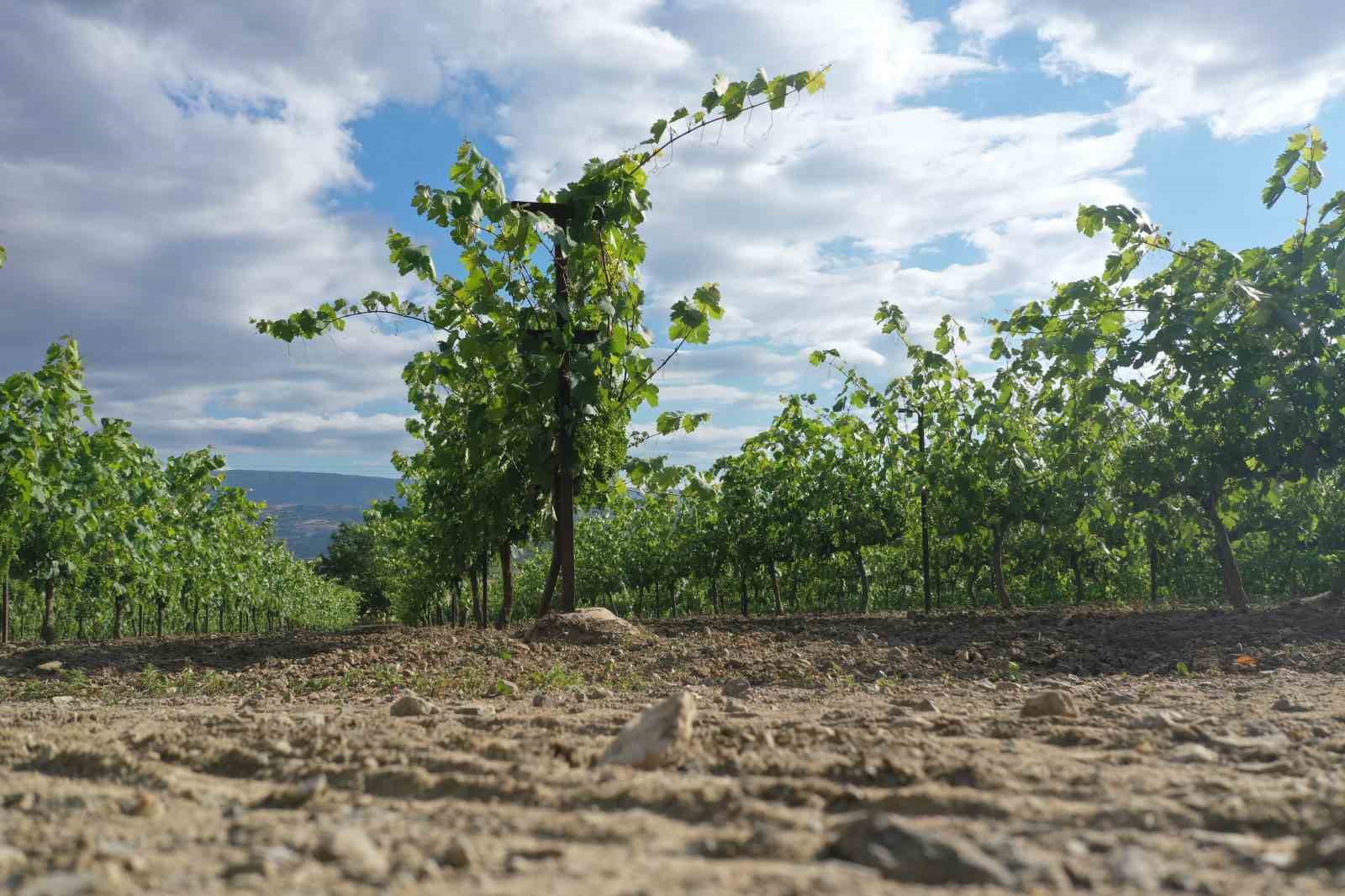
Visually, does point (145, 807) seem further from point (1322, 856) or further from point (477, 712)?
point (1322, 856)

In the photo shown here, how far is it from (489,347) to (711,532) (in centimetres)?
1341

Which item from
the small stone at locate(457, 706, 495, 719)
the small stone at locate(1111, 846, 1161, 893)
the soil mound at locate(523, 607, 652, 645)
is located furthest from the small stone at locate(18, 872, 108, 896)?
the soil mound at locate(523, 607, 652, 645)

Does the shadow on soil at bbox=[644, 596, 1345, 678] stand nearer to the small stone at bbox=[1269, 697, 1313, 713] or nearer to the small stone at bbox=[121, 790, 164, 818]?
the small stone at bbox=[1269, 697, 1313, 713]

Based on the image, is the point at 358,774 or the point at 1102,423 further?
the point at 1102,423

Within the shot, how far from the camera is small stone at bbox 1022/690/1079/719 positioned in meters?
3.93

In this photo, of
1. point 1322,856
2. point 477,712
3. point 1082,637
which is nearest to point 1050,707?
point 1322,856

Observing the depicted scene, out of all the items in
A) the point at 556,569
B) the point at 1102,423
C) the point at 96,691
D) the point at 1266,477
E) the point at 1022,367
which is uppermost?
the point at 1022,367

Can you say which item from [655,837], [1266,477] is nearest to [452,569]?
[1266,477]

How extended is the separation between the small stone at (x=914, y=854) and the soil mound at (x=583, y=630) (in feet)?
18.2

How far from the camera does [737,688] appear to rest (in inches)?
216

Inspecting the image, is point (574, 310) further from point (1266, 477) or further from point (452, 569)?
point (452, 569)

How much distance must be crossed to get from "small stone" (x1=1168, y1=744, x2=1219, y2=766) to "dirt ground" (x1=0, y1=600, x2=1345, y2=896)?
20mm

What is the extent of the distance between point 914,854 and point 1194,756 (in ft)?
5.53

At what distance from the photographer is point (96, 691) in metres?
6.46
